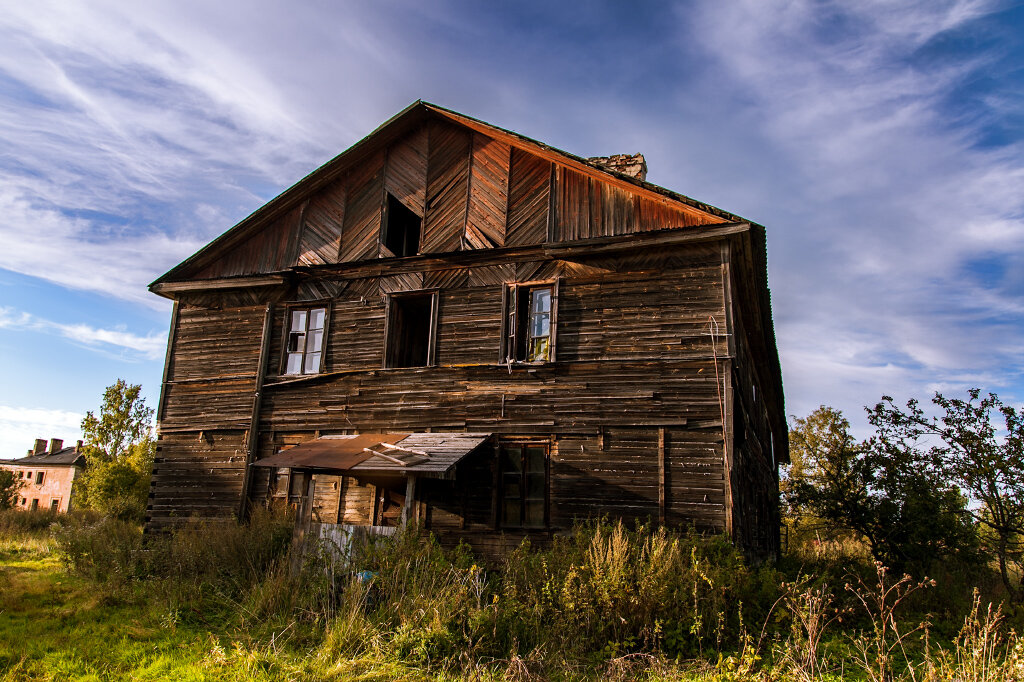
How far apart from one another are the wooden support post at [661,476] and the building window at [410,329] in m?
4.72

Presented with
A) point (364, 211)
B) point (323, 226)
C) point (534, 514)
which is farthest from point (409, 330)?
point (534, 514)

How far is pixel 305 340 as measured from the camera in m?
15.1

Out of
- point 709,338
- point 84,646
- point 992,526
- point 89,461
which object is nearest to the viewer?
point 84,646

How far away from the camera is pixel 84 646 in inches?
303

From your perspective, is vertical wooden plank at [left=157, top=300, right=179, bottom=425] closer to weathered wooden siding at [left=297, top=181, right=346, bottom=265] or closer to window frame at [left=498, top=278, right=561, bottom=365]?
weathered wooden siding at [left=297, top=181, right=346, bottom=265]

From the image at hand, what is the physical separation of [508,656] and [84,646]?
15.7 feet

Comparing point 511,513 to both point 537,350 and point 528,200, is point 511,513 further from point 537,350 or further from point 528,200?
point 528,200

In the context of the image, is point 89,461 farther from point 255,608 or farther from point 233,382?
point 255,608

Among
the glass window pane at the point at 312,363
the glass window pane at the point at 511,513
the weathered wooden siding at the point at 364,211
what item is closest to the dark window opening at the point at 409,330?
the weathered wooden siding at the point at 364,211

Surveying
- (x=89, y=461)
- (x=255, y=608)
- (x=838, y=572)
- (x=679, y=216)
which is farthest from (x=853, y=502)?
(x=89, y=461)

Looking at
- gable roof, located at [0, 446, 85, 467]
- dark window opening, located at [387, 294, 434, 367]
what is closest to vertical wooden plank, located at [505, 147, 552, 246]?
dark window opening, located at [387, 294, 434, 367]

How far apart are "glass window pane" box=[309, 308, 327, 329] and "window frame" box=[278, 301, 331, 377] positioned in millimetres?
48

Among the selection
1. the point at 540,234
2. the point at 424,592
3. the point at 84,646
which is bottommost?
the point at 84,646

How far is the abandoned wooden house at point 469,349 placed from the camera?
463 inches
